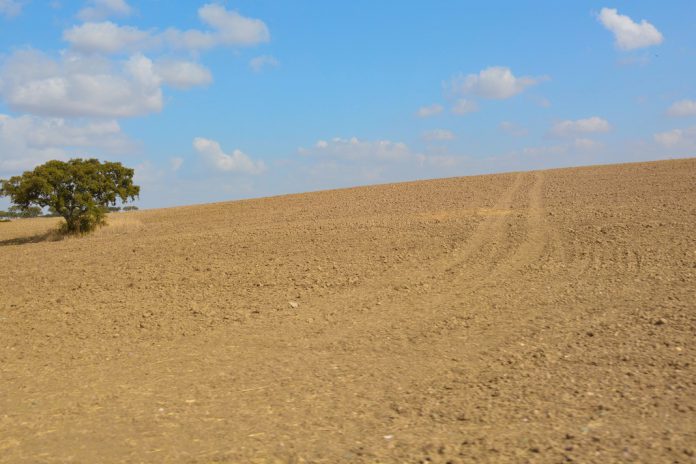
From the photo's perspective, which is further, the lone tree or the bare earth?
the lone tree

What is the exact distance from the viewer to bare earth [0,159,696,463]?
5035 mm

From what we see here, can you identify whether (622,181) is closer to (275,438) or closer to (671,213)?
(671,213)

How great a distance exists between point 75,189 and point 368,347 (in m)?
21.8

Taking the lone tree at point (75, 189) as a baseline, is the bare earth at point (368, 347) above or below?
below

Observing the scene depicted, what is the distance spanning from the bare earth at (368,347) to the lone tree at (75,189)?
7967 millimetres

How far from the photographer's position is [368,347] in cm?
802

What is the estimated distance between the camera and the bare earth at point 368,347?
5.04 m

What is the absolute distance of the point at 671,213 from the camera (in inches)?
685

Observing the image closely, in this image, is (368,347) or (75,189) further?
(75,189)

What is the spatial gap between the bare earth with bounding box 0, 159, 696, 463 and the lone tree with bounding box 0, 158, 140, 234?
7967 millimetres

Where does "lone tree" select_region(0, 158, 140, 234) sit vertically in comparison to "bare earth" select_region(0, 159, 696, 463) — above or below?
above

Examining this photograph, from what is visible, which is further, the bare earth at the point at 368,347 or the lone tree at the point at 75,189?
the lone tree at the point at 75,189

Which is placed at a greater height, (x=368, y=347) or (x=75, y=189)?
(x=75, y=189)

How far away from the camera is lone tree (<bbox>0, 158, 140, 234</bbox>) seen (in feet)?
82.3
